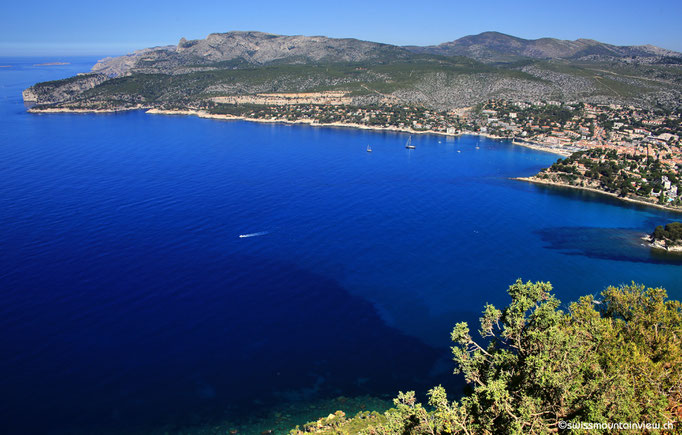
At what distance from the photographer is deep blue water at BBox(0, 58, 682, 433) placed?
98.4 feet

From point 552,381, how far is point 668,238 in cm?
5224

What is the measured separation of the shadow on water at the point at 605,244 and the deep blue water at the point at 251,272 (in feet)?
1.23

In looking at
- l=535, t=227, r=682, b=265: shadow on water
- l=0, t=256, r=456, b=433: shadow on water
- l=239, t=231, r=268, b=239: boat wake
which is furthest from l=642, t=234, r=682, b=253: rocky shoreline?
l=239, t=231, r=268, b=239: boat wake

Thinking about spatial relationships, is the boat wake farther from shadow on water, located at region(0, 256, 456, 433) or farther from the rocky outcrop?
the rocky outcrop

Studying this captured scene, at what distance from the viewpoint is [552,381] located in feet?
52.8

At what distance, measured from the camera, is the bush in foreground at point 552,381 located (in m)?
15.9

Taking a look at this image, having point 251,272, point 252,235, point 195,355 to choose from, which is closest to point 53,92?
point 252,235

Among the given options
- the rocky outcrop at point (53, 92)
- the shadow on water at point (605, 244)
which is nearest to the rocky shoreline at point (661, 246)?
the shadow on water at point (605, 244)

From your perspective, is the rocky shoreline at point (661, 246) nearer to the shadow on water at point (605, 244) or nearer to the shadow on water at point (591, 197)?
the shadow on water at point (605, 244)

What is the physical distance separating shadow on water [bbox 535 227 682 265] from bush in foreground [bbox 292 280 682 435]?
3391 centimetres

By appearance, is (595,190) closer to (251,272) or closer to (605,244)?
(605,244)

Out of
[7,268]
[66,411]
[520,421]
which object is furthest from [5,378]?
[520,421]

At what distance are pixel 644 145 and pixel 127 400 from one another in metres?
128

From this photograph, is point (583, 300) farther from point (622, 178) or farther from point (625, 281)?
point (622, 178)
